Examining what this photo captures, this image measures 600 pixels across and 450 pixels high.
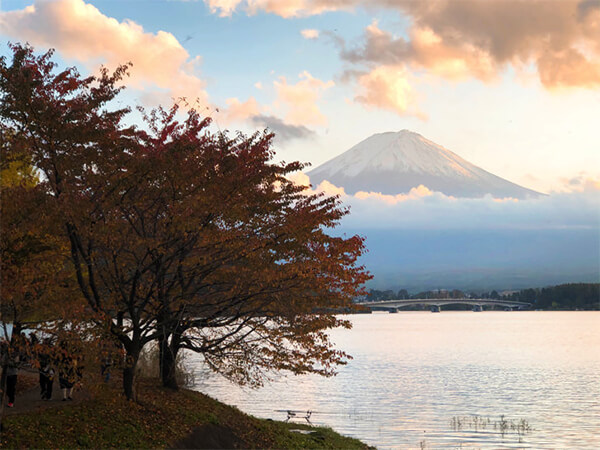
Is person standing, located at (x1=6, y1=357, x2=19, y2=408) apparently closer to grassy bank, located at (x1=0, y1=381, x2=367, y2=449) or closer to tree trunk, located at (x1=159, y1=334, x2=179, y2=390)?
grassy bank, located at (x1=0, y1=381, x2=367, y2=449)

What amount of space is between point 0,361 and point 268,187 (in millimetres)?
9888

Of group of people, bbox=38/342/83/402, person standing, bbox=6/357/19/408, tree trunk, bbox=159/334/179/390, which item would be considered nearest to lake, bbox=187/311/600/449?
tree trunk, bbox=159/334/179/390

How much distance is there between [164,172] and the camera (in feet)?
62.8

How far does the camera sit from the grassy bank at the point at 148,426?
18.1 metres

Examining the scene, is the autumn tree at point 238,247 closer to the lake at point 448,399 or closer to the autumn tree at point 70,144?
the autumn tree at point 70,144

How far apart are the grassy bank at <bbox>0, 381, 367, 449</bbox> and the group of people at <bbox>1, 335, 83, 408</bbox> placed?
1.26 m

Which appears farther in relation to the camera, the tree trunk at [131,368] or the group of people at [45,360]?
the tree trunk at [131,368]

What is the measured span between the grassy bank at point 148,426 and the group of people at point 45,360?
1261mm

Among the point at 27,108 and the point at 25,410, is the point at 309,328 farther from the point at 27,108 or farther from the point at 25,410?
the point at 27,108

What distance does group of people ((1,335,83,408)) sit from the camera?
16.4 meters

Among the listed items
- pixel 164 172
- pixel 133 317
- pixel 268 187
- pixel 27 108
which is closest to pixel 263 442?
pixel 133 317

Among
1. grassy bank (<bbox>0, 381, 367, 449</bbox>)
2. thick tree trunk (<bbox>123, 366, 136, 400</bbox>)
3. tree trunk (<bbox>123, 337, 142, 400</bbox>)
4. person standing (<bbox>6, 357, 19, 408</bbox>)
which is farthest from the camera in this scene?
thick tree trunk (<bbox>123, 366, 136, 400</bbox>)

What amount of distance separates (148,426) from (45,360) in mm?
3691

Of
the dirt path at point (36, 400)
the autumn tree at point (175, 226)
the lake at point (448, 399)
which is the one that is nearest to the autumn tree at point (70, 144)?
the autumn tree at point (175, 226)
